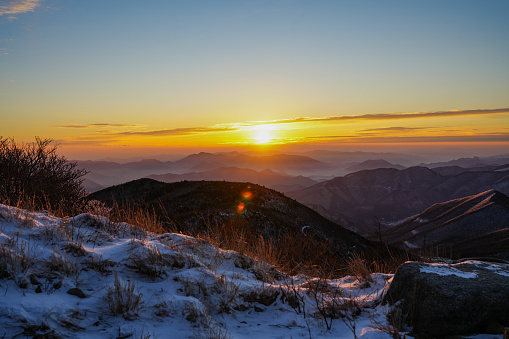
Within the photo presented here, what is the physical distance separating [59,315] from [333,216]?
335ft

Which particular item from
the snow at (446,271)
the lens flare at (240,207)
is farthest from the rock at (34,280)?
the lens flare at (240,207)

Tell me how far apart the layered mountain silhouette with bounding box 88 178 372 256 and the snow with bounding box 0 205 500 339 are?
18.9 m

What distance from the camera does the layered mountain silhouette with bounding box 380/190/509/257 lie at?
4261 centimetres

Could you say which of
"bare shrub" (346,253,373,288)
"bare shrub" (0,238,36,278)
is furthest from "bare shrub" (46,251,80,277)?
"bare shrub" (346,253,373,288)

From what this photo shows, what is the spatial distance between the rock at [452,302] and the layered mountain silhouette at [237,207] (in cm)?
2041

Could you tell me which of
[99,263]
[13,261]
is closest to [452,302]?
[99,263]

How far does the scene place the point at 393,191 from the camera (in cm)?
14988

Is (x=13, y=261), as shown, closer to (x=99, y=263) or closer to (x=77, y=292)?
(x=77, y=292)

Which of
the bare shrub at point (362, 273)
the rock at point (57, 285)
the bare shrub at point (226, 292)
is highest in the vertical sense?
the rock at point (57, 285)

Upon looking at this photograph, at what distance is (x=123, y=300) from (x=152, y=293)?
0.48 meters

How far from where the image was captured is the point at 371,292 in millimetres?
4910

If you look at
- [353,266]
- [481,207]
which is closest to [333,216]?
[481,207]

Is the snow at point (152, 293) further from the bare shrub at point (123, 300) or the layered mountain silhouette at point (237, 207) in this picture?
the layered mountain silhouette at point (237, 207)

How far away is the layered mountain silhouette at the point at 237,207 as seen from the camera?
25531 mm
